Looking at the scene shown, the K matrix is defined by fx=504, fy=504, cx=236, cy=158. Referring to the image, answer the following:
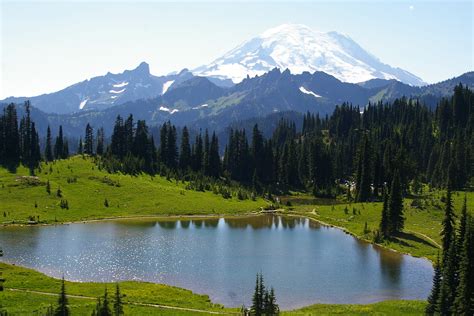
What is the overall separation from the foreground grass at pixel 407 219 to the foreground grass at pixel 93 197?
20.8 meters

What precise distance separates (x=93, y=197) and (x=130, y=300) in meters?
75.5

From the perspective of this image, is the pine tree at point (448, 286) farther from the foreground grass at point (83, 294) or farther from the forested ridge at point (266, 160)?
the forested ridge at point (266, 160)

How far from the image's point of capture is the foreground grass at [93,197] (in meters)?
115

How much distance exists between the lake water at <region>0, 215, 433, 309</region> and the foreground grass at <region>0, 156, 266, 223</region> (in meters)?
9.23

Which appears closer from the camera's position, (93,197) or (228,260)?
(228,260)

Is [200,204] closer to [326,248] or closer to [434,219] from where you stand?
[326,248]

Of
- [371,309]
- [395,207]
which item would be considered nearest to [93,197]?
[395,207]

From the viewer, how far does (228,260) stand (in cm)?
8062

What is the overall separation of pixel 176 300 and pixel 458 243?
32.0 metres

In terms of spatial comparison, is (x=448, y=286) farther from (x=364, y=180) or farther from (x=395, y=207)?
(x=364, y=180)

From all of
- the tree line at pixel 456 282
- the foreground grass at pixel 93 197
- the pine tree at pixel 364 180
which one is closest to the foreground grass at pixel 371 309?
the tree line at pixel 456 282

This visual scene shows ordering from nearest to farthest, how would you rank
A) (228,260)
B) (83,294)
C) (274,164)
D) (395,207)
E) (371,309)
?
(371,309) → (83,294) → (228,260) → (395,207) → (274,164)

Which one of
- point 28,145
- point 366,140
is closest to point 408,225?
point 366,140

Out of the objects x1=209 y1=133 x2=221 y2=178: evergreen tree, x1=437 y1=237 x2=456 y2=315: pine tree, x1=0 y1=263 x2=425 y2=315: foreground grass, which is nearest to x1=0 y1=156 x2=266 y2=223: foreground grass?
x1=209 y1=133 x2=221 y2=178: evergreen tree
